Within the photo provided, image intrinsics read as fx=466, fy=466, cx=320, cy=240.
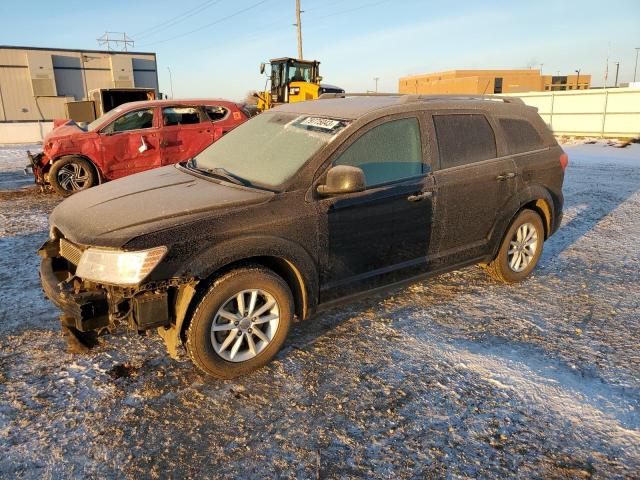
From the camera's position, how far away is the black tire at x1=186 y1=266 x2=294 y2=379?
2.85 m

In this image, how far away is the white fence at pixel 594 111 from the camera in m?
18.2

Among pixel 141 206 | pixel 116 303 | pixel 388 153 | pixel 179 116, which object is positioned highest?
pixel 179 116

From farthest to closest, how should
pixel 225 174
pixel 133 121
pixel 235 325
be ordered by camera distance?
1. pixel 133 121
2. pixel 225 174
3. pixel 235 325

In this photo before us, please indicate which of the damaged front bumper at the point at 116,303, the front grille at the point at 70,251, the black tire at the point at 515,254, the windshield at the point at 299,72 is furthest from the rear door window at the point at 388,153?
the windshield at the point at 299,72

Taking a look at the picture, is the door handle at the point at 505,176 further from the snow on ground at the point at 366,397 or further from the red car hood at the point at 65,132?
the red car hood at the point at 65,132

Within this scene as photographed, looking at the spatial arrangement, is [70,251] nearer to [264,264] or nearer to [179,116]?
[264,264]

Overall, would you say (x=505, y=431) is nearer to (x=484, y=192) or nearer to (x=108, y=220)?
(x=484, y=192)

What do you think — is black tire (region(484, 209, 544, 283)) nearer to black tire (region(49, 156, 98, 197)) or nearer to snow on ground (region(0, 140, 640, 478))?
snow on ground (region(0, 140, 640, 478))

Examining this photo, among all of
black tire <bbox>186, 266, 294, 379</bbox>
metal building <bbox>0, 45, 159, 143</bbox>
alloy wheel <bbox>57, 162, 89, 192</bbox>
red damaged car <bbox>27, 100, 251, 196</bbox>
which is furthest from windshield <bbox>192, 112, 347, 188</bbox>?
metal building <bbox>0, 45, 159, 143</bbox>

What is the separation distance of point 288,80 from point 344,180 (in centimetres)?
1720

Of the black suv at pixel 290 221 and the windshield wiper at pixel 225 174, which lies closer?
the black suv at pixel 290 221

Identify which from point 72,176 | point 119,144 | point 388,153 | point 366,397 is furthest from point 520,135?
point 72,176

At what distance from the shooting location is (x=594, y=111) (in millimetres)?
19578

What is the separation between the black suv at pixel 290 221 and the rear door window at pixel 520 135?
0.06 feet
